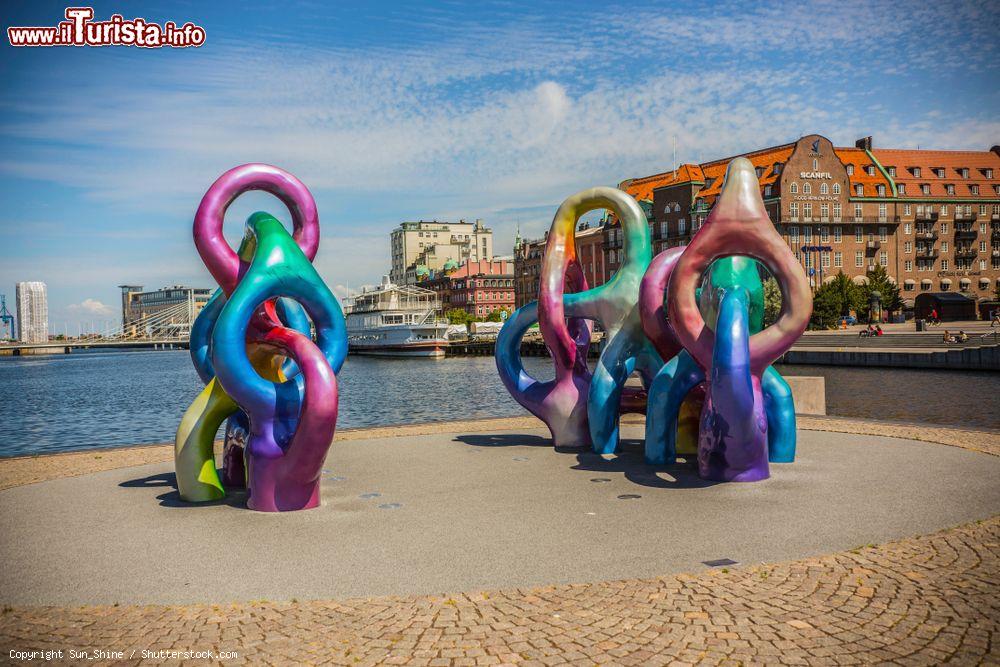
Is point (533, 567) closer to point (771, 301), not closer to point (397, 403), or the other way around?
point (397, 403)

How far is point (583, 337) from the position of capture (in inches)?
666

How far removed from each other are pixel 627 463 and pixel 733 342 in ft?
11.1

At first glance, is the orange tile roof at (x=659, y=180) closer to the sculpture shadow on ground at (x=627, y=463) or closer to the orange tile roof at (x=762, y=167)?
the orange tile roof at (x=762, y=167)

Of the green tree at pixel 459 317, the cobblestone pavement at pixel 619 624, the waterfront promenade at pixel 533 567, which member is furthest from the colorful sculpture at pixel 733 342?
the green tree at pixel 459 317

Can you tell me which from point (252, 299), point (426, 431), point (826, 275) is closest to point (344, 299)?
point (826, 275)

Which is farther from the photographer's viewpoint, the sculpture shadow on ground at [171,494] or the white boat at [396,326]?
the white boat at [396,326]

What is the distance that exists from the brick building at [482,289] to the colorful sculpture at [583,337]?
117 meters

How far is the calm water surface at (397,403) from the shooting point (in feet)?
87.5

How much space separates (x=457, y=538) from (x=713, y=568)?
2.99m

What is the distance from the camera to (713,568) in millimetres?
8359

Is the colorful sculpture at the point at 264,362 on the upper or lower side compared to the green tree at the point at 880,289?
lower

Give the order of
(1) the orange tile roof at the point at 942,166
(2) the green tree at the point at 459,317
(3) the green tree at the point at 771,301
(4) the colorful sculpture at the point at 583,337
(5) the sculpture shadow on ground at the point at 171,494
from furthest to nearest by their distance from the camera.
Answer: (2) the green tree at the point at 459,317
(1) the orange tile roof at the point at 942,166
(3) the green tree at the point at 771,301
(4) the colorful sculpture at the point at 583,337
(5) the sculpture shadow on ground at the point at 171,494

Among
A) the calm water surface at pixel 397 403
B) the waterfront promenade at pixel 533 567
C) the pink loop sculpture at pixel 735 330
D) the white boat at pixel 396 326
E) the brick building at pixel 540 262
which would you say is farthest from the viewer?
the brick building at pixel 540 262

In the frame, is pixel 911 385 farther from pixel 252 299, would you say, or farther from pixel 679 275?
pixel 252 299
